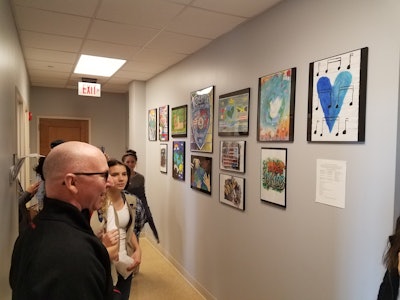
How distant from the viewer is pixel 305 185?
198cm

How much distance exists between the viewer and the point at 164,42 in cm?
311

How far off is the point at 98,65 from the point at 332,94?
3274 mm

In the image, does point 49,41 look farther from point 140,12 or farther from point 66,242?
point 66,242

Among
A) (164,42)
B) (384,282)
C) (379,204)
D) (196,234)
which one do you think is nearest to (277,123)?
(379,204)

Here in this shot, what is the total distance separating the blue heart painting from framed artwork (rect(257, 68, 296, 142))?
0.24 metres

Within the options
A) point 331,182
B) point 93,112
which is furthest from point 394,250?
point 93,112

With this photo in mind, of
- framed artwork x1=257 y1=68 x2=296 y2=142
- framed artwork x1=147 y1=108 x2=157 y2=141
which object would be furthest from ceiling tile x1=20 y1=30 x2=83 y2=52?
framed artwork x1=257 y1=68 x2=296 y2=142

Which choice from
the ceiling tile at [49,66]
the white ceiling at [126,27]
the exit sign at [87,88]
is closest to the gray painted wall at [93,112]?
the exit sign at [87,88]

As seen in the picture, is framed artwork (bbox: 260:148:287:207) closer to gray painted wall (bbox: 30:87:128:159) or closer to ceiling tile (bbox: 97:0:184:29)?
ceiling tile (bbox: 97:0:184:29)

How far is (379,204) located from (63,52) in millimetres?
3382

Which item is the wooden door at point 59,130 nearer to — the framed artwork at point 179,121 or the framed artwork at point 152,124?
the framed artwork at point 152,124

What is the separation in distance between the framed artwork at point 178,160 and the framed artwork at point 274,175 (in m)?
1.57

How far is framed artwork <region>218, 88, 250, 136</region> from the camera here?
2531mm

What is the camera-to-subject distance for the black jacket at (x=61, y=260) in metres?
0.92
